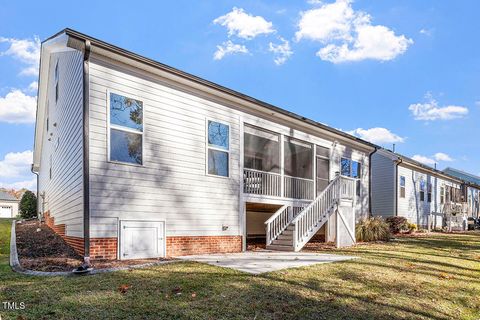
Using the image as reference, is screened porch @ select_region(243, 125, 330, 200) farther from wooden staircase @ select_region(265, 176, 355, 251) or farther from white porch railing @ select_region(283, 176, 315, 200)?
wooden staircase @ select_region(265, 176, 355, 251)

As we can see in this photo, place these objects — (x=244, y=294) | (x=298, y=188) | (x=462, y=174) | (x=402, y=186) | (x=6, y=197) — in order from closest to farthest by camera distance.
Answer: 1. (x=244, y=294)
2. (x=298, y=188)
3. (x=402, y=186)
4. (x=6, y=197)
5. (x=462, y=174)

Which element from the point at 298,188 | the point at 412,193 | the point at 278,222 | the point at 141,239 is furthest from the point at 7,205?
the point at 412,193

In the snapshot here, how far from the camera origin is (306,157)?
15703 millimetres

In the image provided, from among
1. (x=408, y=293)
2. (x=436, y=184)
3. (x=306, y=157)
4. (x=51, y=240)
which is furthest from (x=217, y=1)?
(x=436, y=184)

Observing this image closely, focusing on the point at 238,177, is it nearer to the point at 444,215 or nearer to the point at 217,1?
the point at 217,1

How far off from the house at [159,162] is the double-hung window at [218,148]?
0.03m

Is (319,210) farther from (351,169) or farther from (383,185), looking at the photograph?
(383,185)

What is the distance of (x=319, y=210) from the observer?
12.6 metres

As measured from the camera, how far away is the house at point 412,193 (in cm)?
Answer: 2267

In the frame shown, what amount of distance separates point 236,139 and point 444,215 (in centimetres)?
2410

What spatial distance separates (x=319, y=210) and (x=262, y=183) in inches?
86.3

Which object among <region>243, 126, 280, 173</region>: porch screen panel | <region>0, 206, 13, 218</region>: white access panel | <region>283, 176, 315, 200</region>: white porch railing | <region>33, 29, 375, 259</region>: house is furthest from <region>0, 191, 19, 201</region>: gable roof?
<region>283, 176, 315, 200</region>: white porch railing

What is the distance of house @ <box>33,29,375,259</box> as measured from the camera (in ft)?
26.5

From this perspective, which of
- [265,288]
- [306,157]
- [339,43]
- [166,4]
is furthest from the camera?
[339,43]
